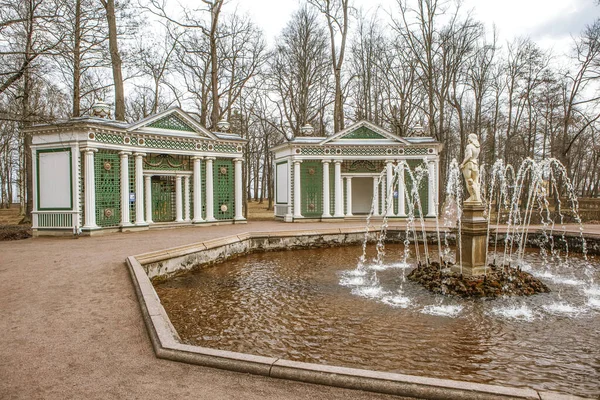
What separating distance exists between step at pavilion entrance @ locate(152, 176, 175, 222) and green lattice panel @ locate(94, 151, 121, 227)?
234 cm

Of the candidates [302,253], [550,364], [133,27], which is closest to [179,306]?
[550,364]

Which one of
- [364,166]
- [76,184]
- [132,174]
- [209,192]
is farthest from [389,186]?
[76,184]

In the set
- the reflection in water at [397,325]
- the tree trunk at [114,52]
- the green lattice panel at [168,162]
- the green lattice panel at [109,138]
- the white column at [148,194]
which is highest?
the tree trunk at [114,52]

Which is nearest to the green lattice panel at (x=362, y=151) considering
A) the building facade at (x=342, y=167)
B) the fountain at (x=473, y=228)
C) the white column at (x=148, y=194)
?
the building facade at (x=342, y=167)

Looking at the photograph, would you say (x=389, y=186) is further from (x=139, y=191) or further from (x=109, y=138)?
(x=109, y=138)

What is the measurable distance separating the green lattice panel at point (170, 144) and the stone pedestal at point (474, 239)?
13.5 meters

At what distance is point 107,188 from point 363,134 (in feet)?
43.3

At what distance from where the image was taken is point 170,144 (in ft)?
60.2

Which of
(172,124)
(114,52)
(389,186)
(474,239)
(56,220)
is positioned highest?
(114,52)

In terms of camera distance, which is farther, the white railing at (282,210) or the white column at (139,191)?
the white railing at (282,210)

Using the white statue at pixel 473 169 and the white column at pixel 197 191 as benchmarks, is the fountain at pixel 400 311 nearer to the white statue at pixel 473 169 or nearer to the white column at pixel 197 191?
the white statue at pixel 473 169

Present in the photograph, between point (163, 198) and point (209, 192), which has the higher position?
point (209, 192)

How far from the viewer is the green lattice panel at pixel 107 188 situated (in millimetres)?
15781

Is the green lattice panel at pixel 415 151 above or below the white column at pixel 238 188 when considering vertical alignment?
above
